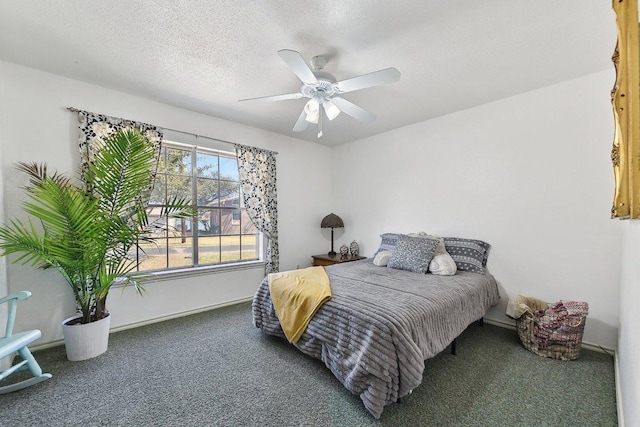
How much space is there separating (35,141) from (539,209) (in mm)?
4843

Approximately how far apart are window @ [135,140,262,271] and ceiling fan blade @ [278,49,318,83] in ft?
6.79

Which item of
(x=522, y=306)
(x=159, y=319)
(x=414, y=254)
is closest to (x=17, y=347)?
(x=159, y=319)

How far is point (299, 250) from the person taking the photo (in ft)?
14.2

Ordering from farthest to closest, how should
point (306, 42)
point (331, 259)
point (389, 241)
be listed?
1. point (331, 259)
2. point (389, 241)
3. point (306, 42)

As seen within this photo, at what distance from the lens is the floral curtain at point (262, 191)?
3.62 m

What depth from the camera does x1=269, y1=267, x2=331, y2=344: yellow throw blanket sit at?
2055mm

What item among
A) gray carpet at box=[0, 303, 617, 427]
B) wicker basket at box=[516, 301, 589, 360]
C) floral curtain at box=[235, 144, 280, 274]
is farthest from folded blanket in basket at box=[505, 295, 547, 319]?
floral curtain at box=[235, 144, 280, 274]

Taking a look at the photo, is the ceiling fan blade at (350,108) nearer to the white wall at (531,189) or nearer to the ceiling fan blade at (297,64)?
the ceiling fan blade at (297,64)

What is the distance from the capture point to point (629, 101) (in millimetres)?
829

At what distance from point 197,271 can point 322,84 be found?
2624mm

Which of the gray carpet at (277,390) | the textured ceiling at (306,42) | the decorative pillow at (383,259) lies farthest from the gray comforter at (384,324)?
the textured ceiling at (306,42)

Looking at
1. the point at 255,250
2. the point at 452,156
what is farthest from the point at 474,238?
the point at 255,250

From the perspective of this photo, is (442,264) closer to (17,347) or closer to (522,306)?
(522,306)

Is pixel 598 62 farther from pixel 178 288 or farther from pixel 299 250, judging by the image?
pixel 178 288
